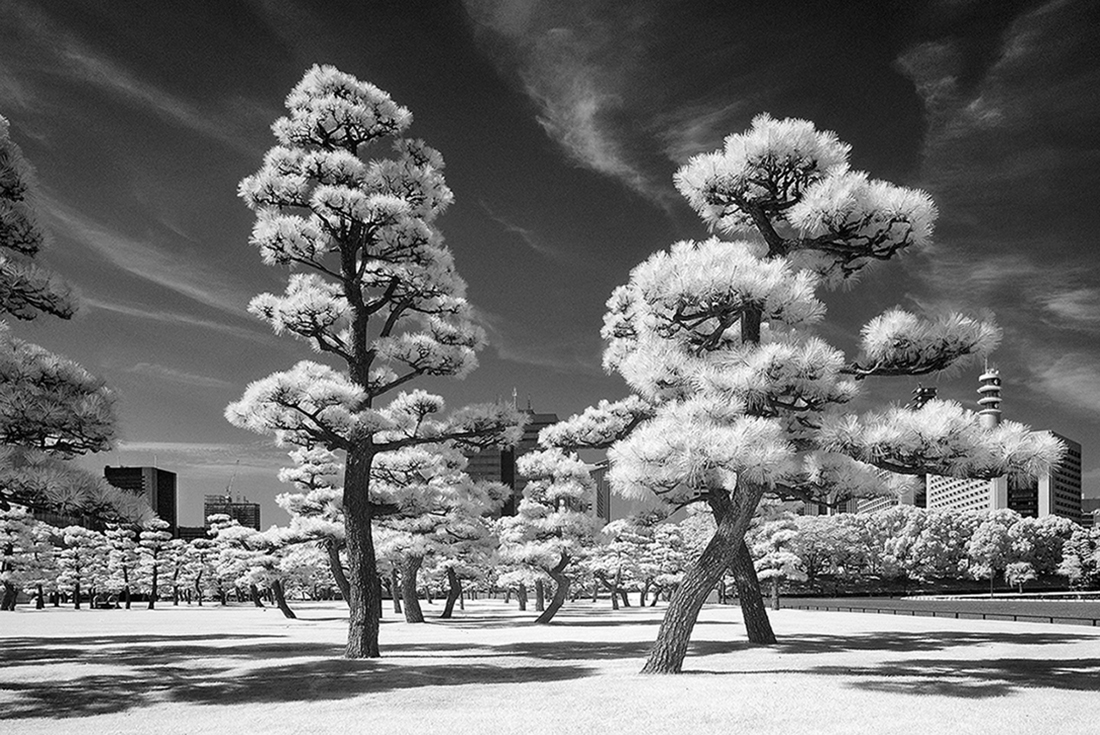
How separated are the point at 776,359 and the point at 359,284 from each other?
9.51 m

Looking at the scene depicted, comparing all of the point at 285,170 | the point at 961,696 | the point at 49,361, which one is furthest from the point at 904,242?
the point at 49,361

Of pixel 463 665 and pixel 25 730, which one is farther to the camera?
pixel 463 665

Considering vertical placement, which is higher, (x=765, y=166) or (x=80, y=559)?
(x=765, y=166)

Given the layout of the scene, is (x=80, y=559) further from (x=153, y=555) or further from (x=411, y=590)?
(x=411, y=590)

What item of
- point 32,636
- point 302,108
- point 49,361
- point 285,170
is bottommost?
point 32,636

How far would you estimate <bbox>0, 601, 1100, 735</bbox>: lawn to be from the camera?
923cm

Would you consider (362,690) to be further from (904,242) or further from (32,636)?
(32,636)

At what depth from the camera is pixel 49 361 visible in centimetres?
1191

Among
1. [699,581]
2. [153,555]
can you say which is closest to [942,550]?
[153,555]

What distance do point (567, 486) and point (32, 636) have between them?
18584 mm

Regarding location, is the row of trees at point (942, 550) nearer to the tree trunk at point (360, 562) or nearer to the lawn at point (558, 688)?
the lawn at point (558, 688)

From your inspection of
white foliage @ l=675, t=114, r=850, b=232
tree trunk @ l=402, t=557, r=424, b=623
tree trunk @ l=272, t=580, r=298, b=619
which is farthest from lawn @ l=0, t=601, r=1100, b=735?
tree trunk @ l=272, t=580, r=298, b=619

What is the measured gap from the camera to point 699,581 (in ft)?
42.1

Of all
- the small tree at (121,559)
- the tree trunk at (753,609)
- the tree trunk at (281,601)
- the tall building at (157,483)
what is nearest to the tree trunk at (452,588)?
the tree trunk at (281,601)
